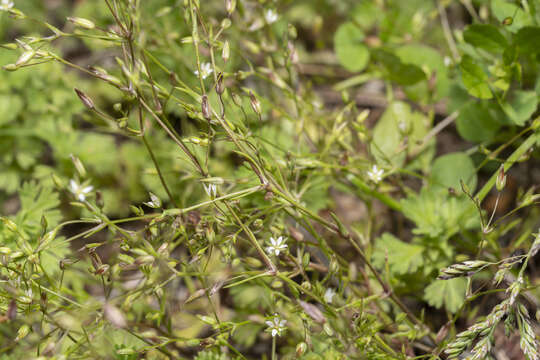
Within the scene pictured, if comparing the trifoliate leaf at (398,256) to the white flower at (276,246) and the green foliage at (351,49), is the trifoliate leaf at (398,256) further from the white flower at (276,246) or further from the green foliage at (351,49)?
the green foliage at (351,49)

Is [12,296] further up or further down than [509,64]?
further down

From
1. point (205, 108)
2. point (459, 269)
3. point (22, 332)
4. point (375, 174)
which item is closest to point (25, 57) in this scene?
point (205, 108)

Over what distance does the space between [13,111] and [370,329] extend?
7.64 ft

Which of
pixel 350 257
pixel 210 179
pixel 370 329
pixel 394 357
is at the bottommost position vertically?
pixel 350 257

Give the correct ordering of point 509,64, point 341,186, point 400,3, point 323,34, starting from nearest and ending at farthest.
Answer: point 509,64, point 341,186, point 400,3, point 323,34

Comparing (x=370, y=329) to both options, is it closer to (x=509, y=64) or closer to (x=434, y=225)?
(x=434, y=225)

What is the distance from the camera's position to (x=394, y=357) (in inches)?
66.5

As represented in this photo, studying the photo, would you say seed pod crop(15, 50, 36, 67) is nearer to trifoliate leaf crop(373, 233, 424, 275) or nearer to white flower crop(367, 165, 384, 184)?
white flower crop(367, 165, 384, 184)

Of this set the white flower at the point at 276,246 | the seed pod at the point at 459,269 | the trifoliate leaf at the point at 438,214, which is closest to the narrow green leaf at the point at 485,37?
the trifoliate leaf at the point at 438,214

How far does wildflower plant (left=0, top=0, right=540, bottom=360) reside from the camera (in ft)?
5.10

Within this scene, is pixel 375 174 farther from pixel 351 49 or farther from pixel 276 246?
pixel 351 49

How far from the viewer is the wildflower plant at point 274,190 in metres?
1.55

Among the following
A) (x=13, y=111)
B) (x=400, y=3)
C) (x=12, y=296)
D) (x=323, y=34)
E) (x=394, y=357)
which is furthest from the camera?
(x=323, y=34)

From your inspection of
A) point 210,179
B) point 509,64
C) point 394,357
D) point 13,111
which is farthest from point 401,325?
point 13,111
